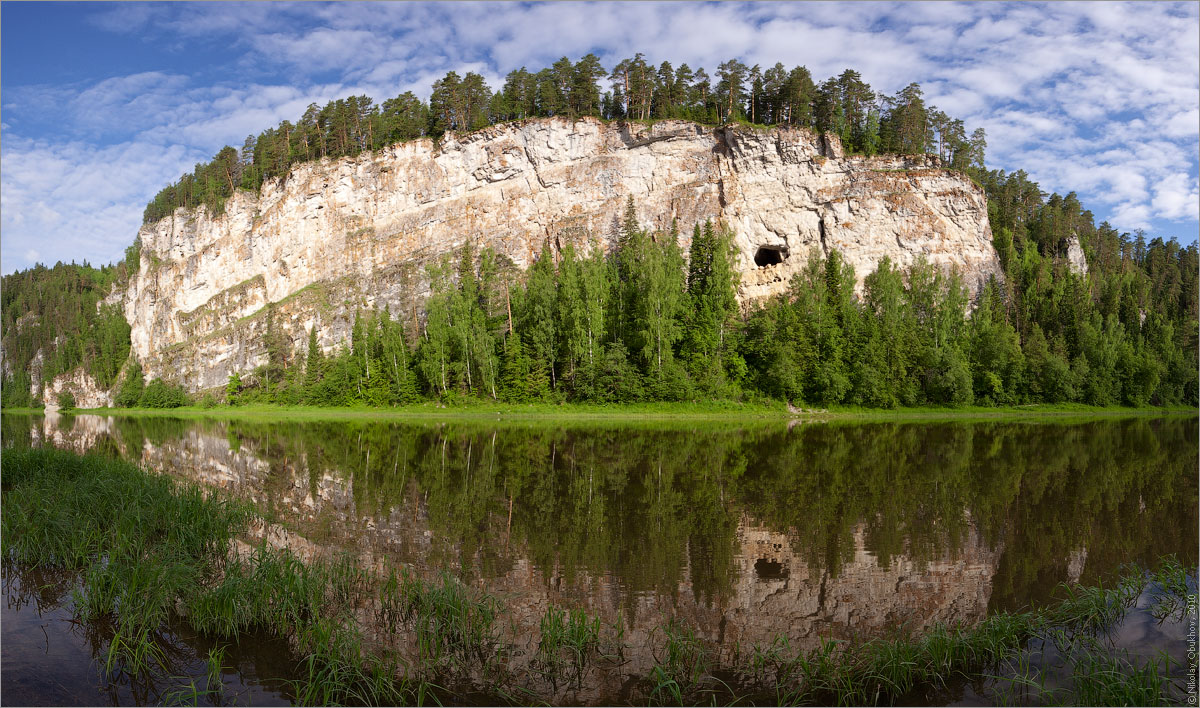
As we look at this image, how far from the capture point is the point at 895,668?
20.8ft

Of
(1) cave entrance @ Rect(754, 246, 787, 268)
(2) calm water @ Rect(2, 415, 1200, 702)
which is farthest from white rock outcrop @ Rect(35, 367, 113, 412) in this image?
(1) cave entrance @ Rect(754, 246, 787, 268)

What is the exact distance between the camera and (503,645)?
24.3 feet

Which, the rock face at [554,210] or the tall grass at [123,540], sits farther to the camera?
the rock face at [554,210]

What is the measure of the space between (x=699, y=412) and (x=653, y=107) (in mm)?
46593

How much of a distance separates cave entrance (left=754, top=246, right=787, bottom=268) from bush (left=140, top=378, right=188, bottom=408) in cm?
7896

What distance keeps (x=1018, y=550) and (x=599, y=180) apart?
6865cm

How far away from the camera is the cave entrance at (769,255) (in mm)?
72750

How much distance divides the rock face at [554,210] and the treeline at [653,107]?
363 centimetres

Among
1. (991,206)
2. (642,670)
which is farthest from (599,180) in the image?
(642,670)

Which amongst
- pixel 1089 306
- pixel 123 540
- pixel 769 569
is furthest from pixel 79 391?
pixel 1089 306

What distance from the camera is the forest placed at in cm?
5575

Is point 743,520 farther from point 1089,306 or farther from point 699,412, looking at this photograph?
point 1089,306

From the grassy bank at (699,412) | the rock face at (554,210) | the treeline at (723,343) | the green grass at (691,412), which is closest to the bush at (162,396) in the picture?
the rock face at (554,210)

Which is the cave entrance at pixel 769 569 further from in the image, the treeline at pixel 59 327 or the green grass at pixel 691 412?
the treeline at pixel 59 327
